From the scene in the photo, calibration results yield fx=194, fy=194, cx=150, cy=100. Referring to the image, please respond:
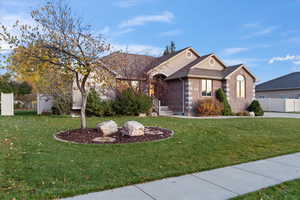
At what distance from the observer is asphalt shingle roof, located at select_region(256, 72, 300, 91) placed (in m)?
28.2

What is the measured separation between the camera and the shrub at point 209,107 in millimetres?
16125

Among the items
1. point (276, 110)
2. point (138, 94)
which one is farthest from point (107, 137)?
point (276, 110)

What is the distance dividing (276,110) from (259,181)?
85.4 feet

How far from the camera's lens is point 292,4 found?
537 inches

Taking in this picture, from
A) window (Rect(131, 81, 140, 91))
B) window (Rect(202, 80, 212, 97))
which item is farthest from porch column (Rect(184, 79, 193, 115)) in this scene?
window (Rect(131, 81, 140, 91))

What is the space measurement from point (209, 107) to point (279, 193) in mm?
13316

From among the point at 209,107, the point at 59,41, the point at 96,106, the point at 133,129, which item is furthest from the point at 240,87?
the point at 59,41

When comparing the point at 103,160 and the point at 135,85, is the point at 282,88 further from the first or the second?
the point at 103,160

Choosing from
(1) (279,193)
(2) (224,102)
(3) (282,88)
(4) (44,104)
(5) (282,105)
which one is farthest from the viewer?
(3) (282,88)

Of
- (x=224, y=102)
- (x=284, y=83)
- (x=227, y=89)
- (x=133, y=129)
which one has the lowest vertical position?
(x=133, y=129)

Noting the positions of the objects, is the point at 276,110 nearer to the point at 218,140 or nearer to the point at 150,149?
the point at 218,140

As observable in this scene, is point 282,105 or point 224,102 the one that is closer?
point 224,102

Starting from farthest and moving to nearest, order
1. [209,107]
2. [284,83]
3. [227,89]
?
[284,83] < [227,89] < [209,107]

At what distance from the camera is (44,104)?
15680 mm
